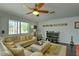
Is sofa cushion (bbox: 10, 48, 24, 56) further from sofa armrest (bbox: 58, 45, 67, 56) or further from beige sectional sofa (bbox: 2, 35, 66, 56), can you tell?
sofa armrest (bbox: 58, 45, 67, 56)

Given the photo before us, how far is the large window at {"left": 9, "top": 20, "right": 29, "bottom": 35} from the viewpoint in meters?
2.40

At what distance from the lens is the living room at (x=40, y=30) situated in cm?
229

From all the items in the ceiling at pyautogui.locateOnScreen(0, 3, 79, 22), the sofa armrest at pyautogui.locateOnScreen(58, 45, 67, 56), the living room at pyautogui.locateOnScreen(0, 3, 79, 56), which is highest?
the ceiling at pyautogui.locateOnScreen(0, 3, 79, 22)

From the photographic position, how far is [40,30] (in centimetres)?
250

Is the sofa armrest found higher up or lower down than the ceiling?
lower down

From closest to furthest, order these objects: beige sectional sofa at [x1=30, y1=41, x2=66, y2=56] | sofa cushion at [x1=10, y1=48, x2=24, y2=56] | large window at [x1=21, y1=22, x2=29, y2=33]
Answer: sofa cushion at [x1=10, y1=48, x2=24, y2=56]
beige sectional sofa at [x1=30, y1=41, x2=66, y2=56]
large window at [x1=21, y1=22, x2=29, y2=33]

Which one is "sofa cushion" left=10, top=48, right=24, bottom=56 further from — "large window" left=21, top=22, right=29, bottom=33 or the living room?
"large window" left=21, top=22, right=29, bottom=33

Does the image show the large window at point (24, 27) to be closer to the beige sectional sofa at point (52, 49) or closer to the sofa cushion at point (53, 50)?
the beige sectional sofa at point (52, 49)

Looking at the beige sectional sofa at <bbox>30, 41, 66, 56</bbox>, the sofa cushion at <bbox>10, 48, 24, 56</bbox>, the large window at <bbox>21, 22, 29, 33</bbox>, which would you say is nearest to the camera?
the sofa cushion at <bbox>10, 48, 24, 56</bbox>

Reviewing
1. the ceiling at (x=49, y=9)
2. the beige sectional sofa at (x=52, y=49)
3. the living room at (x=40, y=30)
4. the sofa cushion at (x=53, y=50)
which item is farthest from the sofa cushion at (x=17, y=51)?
the ceiling at (x=49, y=9)

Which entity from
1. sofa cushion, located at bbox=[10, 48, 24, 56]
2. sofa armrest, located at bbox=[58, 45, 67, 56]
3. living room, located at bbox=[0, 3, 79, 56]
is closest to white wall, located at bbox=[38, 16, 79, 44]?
living room, located at bbox=[0, 3, 79, 56]

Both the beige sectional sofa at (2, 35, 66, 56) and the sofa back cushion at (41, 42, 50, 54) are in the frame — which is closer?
the beige sectional sofa at (2, 35, 66, 56)

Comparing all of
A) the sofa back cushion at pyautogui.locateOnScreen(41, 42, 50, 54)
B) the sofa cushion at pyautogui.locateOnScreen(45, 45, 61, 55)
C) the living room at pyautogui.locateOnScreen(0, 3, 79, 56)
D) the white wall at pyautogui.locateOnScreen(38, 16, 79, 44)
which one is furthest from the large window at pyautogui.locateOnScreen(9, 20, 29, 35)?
the sofa cushion at pyautogui.locateOnScreen(45, 45, 61, 55)

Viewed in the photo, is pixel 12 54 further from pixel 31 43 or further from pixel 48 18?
pixel 48 18
